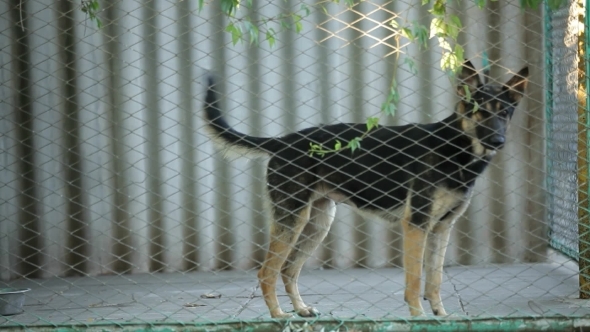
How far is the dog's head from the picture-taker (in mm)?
4691

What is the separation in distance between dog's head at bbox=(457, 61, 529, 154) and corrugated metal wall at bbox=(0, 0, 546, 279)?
181cm

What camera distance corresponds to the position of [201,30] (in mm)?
6723

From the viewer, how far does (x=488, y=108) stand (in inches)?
187

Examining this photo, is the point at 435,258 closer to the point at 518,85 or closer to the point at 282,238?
the point at 282,238

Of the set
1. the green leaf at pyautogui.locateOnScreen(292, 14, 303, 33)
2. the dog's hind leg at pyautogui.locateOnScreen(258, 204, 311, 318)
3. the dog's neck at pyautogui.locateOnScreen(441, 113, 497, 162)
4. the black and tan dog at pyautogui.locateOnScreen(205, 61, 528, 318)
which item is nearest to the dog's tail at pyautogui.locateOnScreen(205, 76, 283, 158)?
the black and tan dog at pyautogui.locateOnScreen(205, 61, 528, 318)

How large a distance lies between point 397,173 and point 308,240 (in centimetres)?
81

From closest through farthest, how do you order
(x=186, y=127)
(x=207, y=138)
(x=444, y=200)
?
(x=444, y=200) < (x=207, y=138) < (x=186, y=127)

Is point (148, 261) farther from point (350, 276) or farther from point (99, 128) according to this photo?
point (350, 276)

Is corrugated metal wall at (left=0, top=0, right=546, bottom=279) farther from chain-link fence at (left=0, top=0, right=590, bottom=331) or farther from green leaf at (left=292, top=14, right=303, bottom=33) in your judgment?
green leaf at (left=292, top=14, right=303, bottom=33)

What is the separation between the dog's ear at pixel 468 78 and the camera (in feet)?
15.0

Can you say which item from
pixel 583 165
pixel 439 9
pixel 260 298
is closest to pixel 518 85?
pixel 583 165

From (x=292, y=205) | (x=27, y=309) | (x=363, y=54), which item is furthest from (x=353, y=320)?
(x=363, y=54)

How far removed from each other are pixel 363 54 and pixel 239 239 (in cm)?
191

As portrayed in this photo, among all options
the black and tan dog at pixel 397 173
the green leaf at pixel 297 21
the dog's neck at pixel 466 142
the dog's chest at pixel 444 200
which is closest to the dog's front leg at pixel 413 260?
the black and tan dog at pixel 397 173
